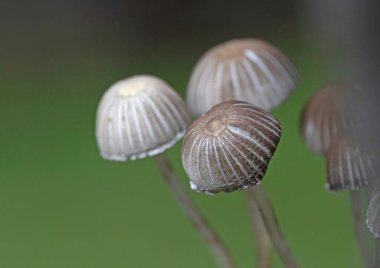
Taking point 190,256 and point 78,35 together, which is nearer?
point 190,256

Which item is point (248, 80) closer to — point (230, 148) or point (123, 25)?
point (230, 148)

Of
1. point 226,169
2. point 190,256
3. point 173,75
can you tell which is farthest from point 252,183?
point 173,75

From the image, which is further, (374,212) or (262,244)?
(262,244)

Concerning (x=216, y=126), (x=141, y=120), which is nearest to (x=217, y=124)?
(x=216, y=126)

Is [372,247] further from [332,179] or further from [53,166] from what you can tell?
[53,166]

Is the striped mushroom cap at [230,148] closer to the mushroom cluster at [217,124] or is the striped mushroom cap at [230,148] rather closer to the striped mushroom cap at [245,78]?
the mushroom cluster at [217,124]

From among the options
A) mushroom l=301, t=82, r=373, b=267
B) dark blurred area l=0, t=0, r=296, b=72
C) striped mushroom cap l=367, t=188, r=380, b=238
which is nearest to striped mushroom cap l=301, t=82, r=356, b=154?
mushroom l=301, t=82, r=373, b=267
